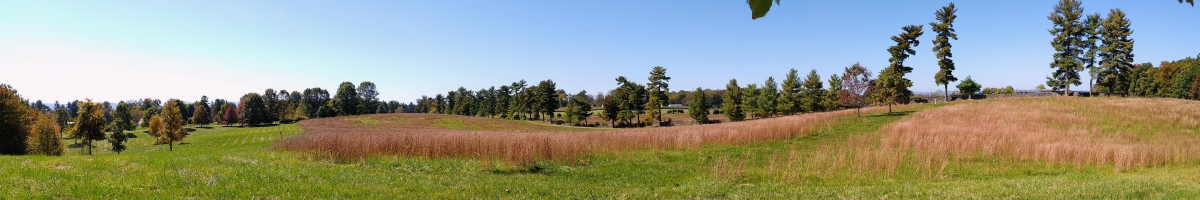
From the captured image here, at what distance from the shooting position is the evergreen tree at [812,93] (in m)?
50.3

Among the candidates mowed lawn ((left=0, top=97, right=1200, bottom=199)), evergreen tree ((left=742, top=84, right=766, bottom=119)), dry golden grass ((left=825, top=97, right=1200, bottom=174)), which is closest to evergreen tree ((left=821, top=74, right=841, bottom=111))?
evergreen tree ((left=742, top=84, right=766, bottom=119))

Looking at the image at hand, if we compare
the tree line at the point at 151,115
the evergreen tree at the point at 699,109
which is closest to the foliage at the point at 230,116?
the tree line at the point at 151,115

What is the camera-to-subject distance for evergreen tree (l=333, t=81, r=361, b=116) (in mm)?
88331

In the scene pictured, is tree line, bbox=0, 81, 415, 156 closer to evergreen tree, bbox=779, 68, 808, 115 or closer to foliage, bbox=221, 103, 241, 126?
foliage, bbox=221, 103, 241, 126

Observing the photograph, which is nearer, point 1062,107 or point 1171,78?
point 1062,107

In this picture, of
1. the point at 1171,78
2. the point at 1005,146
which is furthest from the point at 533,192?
the point at 1171,78

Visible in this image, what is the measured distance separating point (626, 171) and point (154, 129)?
187ft

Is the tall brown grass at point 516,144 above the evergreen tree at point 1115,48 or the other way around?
the other way around

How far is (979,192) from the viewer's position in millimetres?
7766

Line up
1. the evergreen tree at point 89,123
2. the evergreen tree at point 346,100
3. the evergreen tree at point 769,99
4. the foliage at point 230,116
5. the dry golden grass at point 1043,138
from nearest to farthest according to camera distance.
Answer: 1. the dry golden grass at point 1043,138
2. the evergreen tree at point 89,123
3. the evergreen tree at point 769,99
4. the evergreen tree at point 346,100
5. the foliage at point 230,116

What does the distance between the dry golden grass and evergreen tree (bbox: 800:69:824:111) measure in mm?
21820

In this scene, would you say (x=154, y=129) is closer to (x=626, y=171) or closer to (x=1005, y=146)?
(x=626, y=171)

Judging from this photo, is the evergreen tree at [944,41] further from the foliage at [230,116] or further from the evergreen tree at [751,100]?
the foliage at [230,116]

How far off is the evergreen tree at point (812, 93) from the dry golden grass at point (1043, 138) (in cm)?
2182
